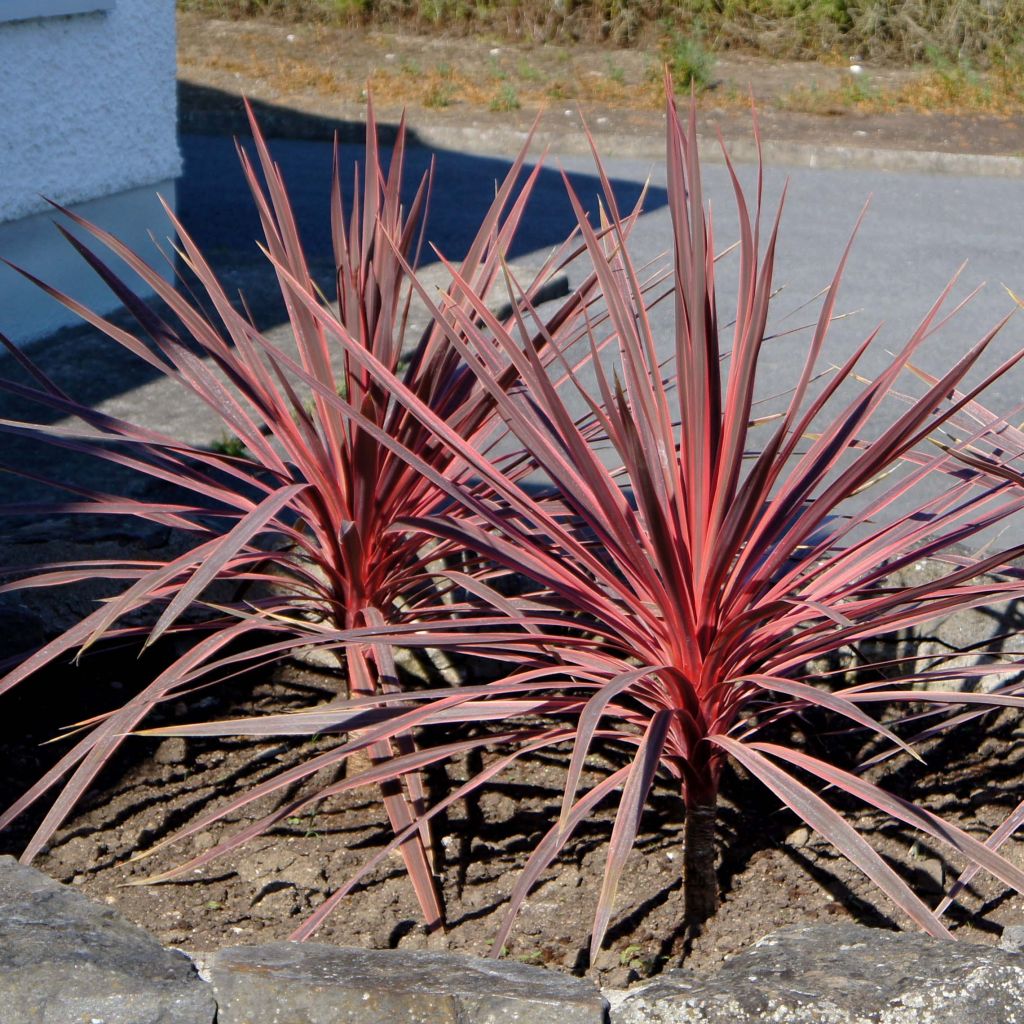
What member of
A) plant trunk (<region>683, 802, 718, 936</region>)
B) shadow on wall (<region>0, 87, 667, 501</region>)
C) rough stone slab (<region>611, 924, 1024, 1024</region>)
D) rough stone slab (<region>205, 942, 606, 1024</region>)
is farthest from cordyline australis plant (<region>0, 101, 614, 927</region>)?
shadow on wall (<region>0, 87, 667, 501</region>)

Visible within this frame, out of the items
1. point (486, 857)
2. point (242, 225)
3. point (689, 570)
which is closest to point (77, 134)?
point (242, 225)

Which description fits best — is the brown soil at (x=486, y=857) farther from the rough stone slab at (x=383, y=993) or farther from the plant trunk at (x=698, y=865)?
the rough stone slab at (x=383, y=993)

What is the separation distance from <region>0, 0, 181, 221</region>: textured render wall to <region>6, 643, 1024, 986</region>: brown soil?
3107 mm

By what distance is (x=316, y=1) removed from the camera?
1536 cm

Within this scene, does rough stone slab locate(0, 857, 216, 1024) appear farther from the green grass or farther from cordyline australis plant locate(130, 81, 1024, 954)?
the green grass

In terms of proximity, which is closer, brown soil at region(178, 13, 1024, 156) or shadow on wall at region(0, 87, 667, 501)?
shadow on wall at region(0, 87, 667, 501)

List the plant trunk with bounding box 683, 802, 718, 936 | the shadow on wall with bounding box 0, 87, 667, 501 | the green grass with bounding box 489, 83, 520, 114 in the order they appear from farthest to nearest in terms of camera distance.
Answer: the green grass with bounding box 489, 83, 520, 114, the shadow on wall with bounding box 0, 87, 667, 501, the plant trunk with bounding box 683, 802, 718, 936

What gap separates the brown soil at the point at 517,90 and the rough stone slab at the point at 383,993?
942 centimetres

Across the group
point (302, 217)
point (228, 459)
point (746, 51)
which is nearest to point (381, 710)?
point (228, 459)

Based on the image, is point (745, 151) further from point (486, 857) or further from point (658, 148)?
point (486, 857)

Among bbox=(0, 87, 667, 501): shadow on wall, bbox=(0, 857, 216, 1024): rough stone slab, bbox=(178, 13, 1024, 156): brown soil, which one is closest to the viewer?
bbox=(0, 857, 216, 1024): rough stone slab

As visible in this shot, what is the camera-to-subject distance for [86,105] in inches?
208

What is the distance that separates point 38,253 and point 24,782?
338cm

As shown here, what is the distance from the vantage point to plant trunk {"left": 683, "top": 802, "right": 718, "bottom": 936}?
6.42ft
